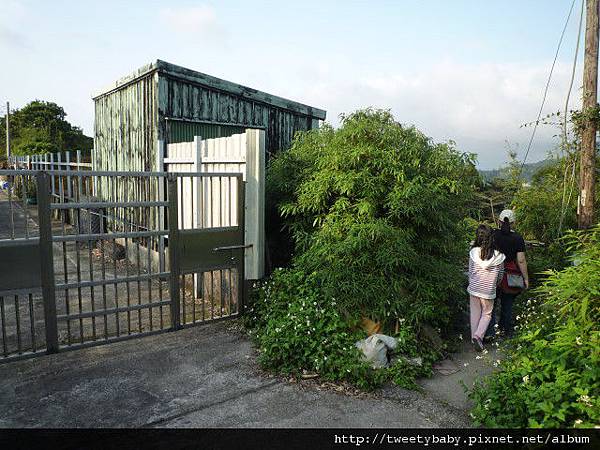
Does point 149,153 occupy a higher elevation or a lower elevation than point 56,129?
lower

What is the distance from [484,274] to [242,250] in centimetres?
302

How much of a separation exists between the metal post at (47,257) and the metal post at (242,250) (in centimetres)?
220

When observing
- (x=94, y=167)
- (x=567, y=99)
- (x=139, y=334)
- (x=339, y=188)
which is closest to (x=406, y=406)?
(x=339, y=188)

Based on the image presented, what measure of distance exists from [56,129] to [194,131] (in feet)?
111

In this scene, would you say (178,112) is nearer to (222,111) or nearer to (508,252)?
(222,111)

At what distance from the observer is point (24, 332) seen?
569 centimetres

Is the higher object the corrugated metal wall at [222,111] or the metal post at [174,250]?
the corrugated metal wall at [222,111]

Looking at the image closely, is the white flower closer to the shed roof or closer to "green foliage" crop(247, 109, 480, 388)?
"green foliage" crop(247, 109, 480, 388)

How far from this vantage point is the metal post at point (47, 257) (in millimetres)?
4480

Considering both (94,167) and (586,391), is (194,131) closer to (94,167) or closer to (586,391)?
(94,167)

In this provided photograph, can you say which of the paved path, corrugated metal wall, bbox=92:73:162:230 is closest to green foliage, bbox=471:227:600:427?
the paved path

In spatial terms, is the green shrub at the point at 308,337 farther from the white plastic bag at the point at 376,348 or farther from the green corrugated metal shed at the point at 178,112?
the green corrugated metal shed at the point at 178,112

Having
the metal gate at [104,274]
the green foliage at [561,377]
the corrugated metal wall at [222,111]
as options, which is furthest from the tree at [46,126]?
the green foliage at [561,377]

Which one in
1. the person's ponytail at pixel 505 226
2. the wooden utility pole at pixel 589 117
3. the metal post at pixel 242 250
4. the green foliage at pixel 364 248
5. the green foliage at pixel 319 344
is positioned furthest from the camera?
the wooden utility pole at pixel 589 117
